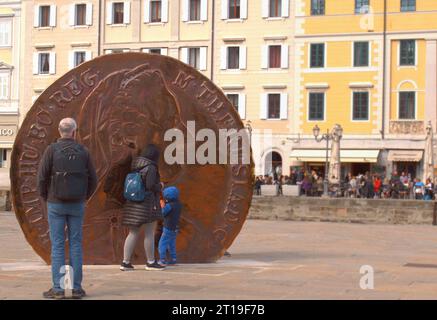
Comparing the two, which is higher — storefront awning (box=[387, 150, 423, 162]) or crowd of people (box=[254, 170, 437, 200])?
storefront awning (box=[387, 150, 423, 162])

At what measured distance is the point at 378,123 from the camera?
1794 inches

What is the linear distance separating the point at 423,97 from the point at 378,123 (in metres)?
2.68

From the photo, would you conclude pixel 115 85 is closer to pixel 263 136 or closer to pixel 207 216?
pixel 207 216

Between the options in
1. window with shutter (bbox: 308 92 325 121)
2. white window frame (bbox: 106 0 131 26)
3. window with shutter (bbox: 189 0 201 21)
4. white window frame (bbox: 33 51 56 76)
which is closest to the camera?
window with shutter (bbox: 308 92 325 121)

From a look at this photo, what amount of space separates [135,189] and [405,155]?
35454mm

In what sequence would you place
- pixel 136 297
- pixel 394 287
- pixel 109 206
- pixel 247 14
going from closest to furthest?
1. pixel 136 297
2. pixel 394 287
3. pixel 109 206
4. pixel 247 14

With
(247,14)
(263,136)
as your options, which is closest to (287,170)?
(263,136)

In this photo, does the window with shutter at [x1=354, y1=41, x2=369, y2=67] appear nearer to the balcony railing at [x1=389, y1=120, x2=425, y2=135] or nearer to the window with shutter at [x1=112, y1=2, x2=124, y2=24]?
the balcony railing at [x1=389, y1=120, x2=425, y2=135]

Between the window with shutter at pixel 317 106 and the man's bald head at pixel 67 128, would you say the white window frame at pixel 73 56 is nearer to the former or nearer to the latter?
the window with shutter at pixel 317 106

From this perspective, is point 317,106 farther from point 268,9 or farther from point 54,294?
point 54,294

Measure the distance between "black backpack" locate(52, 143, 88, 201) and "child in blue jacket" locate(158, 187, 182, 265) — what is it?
2.76 m

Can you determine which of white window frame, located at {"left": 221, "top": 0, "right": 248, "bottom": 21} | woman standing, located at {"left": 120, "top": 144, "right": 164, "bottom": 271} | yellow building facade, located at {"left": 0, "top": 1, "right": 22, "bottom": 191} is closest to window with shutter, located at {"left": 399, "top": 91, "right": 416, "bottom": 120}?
white window frame, located at {"left": 221, "top": 0, "right": 248, "bottom": 21}

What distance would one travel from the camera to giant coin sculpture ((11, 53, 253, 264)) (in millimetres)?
10781

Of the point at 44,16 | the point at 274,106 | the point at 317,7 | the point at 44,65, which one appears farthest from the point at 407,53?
the point at 44,16
